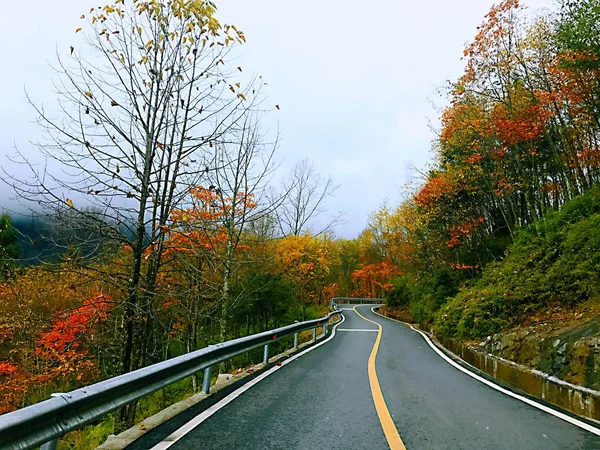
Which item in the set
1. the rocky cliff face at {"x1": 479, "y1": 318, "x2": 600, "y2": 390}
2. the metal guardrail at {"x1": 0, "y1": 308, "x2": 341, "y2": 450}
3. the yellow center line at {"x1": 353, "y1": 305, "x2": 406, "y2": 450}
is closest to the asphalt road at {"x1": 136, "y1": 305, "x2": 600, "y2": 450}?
the yellow center line at {"x1": 353, "y1": 305, "x2": 406, "y2": 450}

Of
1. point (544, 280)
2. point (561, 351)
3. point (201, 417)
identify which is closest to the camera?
point (201, 417)

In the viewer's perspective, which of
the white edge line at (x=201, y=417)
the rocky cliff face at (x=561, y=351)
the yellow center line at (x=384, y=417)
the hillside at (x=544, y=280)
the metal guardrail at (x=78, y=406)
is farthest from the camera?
the hillside at (x=544, y=280)

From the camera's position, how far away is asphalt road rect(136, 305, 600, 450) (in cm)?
413

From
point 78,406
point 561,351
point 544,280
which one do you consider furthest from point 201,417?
point 544,280

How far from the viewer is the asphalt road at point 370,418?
4133 millimetres

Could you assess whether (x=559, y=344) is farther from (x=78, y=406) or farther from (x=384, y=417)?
(x=78, y=406)

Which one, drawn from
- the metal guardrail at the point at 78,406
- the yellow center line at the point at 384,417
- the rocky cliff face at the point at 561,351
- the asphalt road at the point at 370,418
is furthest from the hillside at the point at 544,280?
the metal guardrail at the point at 78,406

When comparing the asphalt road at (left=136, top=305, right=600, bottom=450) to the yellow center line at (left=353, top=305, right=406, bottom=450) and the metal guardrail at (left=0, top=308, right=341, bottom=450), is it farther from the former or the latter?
the metal guardrail at (left=0, top=308, right=341, bottom=450)

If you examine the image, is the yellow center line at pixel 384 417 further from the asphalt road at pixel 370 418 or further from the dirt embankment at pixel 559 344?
the dirt embankment at pixel 559 344

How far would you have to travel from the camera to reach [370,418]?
5.00m

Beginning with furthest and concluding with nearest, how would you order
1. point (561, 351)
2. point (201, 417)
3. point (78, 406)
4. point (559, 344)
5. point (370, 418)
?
point (559, 344), point (561, 351), point (370, 418), point (201, 417), point (78, 406)

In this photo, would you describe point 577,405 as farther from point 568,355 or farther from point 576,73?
point 576,73

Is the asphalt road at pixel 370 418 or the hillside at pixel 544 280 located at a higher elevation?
the hillside at pixel 544 280

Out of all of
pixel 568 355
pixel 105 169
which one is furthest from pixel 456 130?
pixel 105 169
